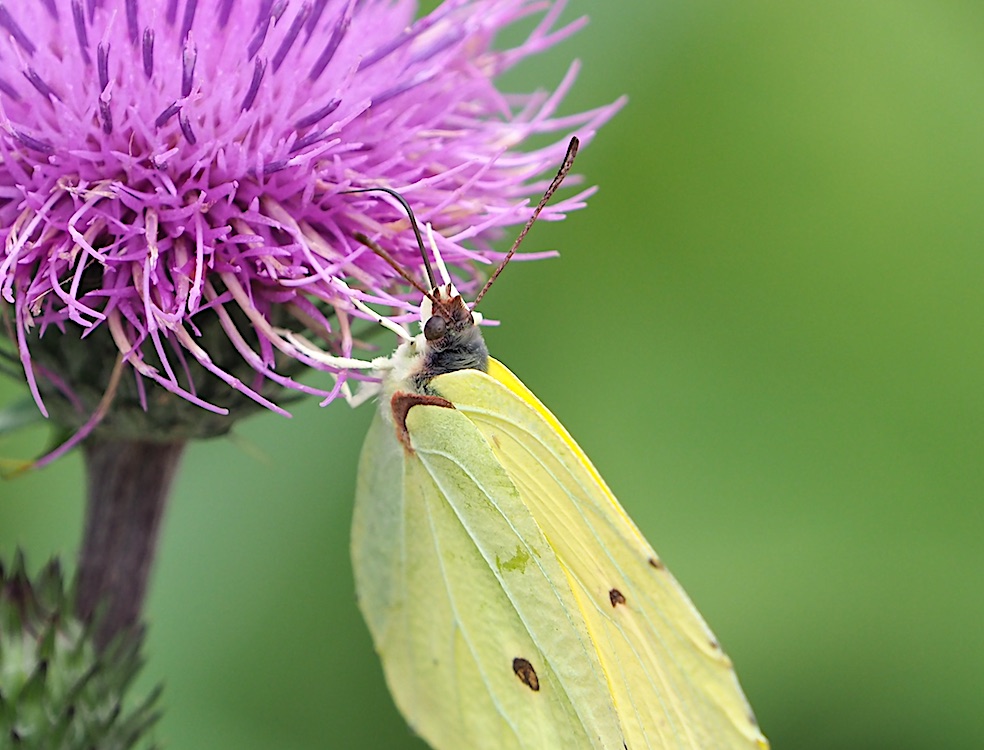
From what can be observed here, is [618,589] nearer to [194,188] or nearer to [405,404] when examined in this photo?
[405,404]

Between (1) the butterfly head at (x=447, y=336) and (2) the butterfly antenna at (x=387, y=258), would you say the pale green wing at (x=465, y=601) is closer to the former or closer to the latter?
(1) the butterfly head at (x=447, y=336)

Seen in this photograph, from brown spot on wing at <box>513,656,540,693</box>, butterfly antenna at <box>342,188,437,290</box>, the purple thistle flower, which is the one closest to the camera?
the purple thistle flower

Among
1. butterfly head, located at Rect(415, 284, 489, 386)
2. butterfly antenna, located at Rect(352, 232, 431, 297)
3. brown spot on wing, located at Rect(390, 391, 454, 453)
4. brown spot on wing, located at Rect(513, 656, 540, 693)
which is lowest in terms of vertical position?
brown spot on wing, located at Rect(513, 656, 540, 693)

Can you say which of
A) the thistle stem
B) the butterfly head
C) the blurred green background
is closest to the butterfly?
the butterfly head

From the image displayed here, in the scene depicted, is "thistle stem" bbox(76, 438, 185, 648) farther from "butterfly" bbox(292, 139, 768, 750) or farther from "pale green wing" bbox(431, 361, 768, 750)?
"pale green wing" bbox(431, 361, 768, 750)

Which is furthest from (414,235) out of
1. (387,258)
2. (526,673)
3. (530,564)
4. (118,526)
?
(118,526)

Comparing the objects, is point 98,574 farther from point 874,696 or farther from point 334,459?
point 874,696
